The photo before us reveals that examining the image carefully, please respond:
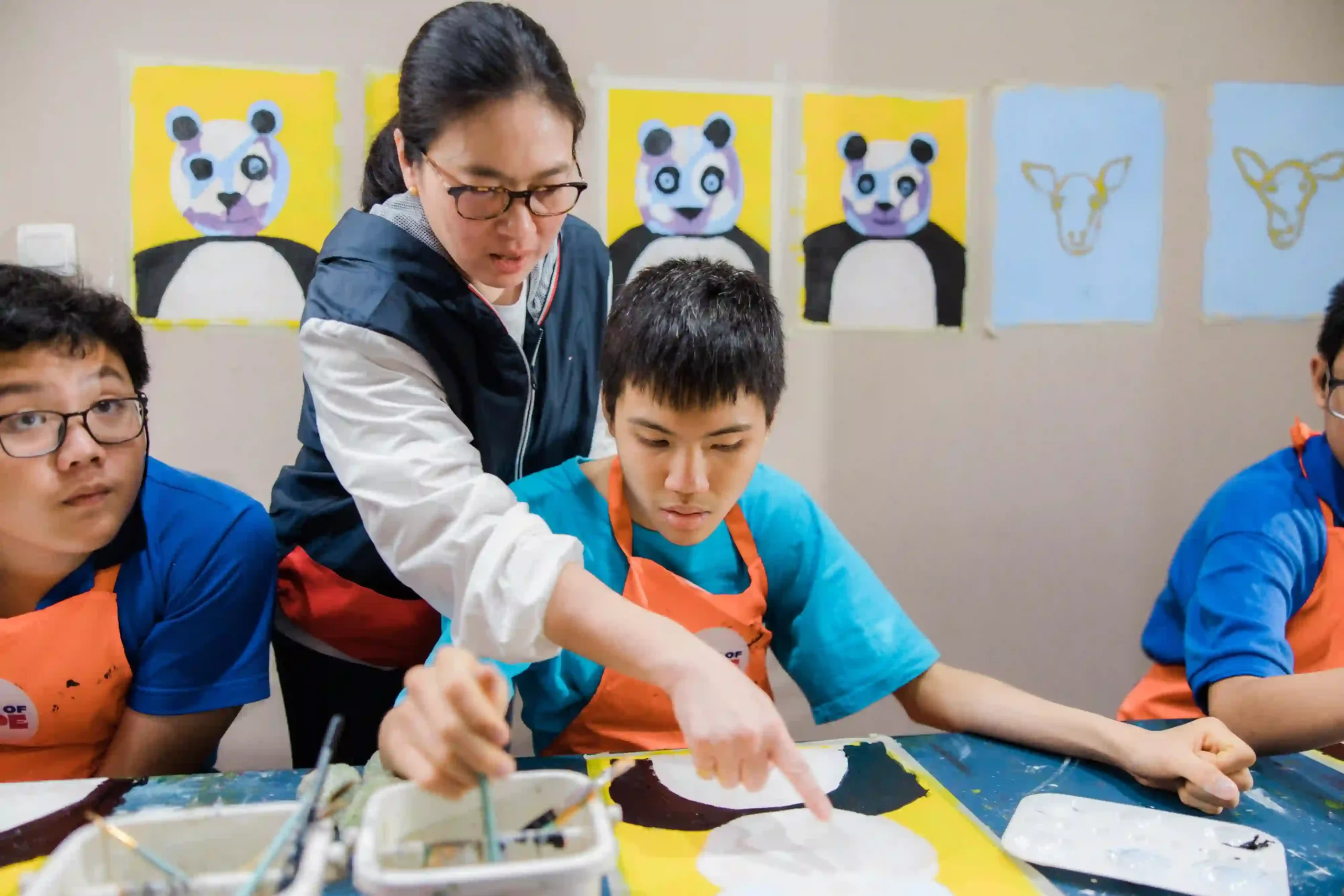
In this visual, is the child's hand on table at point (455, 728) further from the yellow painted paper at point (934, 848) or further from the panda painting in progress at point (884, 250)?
the panda painting in progress at point (884, 250)

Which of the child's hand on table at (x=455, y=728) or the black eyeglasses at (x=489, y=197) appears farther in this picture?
the black eyeglasses at (x=489, y=197)

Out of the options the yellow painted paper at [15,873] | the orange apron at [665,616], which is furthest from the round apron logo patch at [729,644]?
the yellow painted paper at [15,873]

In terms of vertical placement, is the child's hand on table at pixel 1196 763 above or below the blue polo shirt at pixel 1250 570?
below

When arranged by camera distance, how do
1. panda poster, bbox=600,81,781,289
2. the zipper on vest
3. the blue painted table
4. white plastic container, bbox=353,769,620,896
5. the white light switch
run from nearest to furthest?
white plastic container, bbox=353,769,620,896 → the blue painted table → the zipper on vest → the white light switch → panda poster, bbox=600,81,781,289

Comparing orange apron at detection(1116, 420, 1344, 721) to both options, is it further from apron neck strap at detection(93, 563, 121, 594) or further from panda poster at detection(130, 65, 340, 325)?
panda poster at detection(130, 65, 340, 325)

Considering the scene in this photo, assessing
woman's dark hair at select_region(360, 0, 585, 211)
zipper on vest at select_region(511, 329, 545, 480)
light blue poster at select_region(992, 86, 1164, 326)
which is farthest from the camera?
light blue poster at select_region(992, 86, 1164, 326)

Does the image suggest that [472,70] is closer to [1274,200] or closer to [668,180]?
[668,180]

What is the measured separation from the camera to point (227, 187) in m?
1.50

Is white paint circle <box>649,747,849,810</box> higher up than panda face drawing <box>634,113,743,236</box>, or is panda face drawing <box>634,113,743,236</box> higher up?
panda face drawing <box>634,113,743,236</box>

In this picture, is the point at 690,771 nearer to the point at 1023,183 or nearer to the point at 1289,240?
the point at 1023,183

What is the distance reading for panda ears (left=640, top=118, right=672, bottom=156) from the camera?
63.9 inches

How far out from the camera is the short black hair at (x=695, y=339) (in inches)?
37.9

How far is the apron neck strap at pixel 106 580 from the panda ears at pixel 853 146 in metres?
1.34

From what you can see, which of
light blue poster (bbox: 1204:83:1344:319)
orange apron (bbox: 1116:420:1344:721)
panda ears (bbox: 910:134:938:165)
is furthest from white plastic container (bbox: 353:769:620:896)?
light blue poster (bbox: 1204:83:1344:319)
